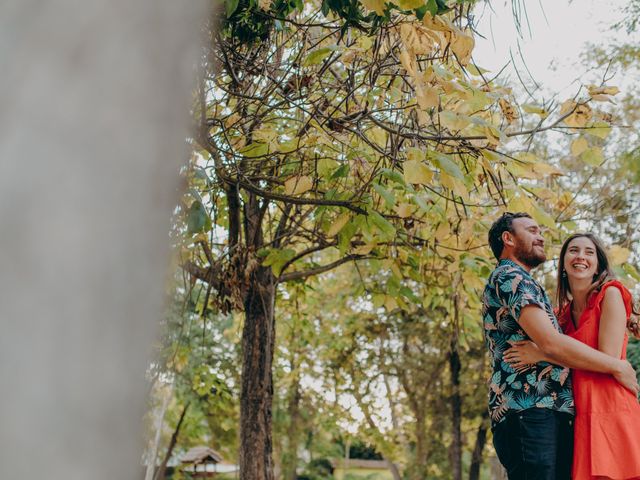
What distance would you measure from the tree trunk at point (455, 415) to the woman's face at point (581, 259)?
12.0 meters

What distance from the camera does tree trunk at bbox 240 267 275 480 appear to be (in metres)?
5.95

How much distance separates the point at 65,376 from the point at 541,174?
3.82 m

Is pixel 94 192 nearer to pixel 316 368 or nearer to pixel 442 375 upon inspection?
pixel 442 375

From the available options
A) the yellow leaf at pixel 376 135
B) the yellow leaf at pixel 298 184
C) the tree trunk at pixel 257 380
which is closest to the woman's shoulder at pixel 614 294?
the yellow leaf at pixel 298 184

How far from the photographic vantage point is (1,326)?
0.63 meters

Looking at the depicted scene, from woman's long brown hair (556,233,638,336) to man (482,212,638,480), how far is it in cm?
27

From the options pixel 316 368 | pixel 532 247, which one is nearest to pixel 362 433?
pixel 316 368

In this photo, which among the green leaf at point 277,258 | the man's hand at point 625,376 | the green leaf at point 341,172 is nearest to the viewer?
the man's hand at point 625,376

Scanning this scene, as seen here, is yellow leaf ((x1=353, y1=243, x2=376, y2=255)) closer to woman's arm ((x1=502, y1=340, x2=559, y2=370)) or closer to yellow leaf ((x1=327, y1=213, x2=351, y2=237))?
yellow leaf ((x1=327, y1=213, x2=351, y2=237))

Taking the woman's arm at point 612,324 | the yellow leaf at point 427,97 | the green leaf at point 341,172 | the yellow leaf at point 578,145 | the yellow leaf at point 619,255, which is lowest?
the woman's arm at point 612,324

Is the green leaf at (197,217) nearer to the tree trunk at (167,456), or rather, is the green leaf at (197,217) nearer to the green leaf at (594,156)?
the tree trunk at (167,456)

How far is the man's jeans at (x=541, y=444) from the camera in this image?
9.84ft

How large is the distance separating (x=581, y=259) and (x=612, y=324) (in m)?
0.44

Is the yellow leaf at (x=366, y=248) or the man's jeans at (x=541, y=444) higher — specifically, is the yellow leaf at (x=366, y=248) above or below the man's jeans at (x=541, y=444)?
above
